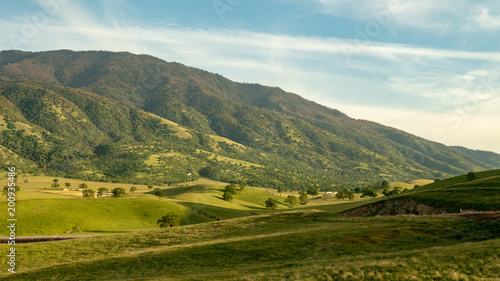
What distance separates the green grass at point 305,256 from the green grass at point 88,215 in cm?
2603

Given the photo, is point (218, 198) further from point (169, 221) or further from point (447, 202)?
point (447, 202)

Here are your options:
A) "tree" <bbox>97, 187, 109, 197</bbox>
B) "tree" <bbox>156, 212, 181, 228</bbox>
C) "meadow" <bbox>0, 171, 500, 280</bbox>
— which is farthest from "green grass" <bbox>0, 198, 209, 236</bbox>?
"tree" <bbox>97, 187, 109, 197</bbox>

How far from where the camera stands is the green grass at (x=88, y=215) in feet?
248

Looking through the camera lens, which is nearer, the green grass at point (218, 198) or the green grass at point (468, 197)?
the green grass at point (468, 197)

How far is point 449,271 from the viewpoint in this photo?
2300 centimetres

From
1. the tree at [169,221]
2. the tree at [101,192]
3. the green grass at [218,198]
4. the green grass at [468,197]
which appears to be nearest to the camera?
the green grass at [468,197]

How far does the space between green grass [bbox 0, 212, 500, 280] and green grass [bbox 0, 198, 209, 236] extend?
26.0 m

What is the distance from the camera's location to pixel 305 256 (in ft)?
116

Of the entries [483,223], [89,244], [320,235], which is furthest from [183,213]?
[483,223]

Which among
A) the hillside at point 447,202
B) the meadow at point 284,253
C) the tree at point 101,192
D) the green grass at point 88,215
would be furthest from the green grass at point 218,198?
the hillside at point 447,202

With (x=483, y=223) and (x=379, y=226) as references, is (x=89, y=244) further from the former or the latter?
(x=483, y=223)

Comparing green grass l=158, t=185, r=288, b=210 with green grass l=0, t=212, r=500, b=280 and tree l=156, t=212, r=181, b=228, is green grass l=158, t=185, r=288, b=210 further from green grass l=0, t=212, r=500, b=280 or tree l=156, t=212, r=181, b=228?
green grass l=0, t=212, r=500, b=280

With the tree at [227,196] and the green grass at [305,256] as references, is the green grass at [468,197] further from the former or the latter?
the tree at [227,196]

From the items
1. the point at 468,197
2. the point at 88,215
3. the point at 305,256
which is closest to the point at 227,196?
the point at 88,215
